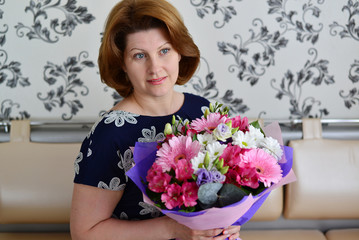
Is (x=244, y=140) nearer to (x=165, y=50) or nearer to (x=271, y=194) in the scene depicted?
(x=165, y=50)

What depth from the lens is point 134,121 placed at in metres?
1.23

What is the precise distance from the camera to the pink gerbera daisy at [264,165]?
2.88ft

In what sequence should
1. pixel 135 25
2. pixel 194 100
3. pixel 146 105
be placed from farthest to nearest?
pixel 194 100 → pixel 146 105 → pixel 135 25

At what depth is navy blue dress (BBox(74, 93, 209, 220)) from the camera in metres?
1.15

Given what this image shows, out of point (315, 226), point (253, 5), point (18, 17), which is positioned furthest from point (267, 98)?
point (18, 17)

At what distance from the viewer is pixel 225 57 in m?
1.94

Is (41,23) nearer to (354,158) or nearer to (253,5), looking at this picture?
(253,5)

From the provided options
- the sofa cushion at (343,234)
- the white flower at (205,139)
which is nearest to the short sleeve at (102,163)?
the white flower at (205,139)

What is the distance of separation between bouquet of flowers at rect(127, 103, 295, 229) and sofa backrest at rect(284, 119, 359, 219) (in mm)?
920

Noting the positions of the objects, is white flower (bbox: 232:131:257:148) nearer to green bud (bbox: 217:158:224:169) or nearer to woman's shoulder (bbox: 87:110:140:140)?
green bud (bbox: 217:158:224:169)

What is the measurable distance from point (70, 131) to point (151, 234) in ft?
3.21

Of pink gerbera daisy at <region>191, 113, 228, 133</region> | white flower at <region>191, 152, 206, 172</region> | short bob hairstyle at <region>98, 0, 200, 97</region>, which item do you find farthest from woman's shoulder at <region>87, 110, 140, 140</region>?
white flower at <region>191, 152, 206, 172</region>

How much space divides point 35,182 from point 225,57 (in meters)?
1.14

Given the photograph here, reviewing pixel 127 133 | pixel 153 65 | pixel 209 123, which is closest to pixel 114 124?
pixel 127 133
